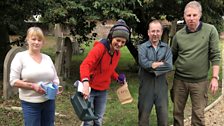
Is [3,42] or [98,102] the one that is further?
[3,42]

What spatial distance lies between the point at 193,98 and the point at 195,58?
1.91 feet

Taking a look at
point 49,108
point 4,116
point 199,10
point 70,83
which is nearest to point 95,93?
point 49,108

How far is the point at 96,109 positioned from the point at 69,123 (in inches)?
62.9

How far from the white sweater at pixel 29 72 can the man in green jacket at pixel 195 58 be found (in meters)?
1.90

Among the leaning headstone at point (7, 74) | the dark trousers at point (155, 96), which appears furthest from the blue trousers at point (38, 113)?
the leaning headstone at point (7, 74)

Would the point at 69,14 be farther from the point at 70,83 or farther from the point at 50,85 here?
the point at 50,85

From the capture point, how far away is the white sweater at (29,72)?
4.21 meters

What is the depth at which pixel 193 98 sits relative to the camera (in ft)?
17.9

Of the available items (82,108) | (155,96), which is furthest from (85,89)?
(155,96)

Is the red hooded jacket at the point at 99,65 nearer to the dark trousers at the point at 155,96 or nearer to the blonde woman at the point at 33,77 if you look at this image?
the blonde woman at the point at 33,77

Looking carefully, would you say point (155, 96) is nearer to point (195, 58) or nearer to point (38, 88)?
point (195, 58)

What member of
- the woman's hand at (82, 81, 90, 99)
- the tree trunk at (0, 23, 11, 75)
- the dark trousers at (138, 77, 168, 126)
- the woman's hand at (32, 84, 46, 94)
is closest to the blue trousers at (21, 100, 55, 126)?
the woman's hand at (32, 84, 46, 94)

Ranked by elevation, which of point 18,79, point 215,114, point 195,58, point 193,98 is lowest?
point 215,114

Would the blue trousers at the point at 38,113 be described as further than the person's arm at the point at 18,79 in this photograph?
Yes
